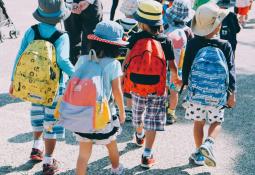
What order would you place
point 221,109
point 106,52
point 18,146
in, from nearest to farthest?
point 106,52, point 221,109, point 18,146

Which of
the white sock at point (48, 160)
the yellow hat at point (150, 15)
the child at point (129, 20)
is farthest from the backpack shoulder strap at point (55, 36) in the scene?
the child at point (129, 20)

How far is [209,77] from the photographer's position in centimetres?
402

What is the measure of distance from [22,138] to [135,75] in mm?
1569

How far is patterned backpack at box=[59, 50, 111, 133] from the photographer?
137 inches

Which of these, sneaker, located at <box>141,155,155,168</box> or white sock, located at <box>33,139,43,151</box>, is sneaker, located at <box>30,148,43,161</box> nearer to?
white sock, located at <box>33,139,43,151</box>

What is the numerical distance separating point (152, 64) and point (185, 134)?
1392mm

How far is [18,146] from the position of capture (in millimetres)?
4672

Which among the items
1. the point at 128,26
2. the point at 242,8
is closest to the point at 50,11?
the point at 128,26

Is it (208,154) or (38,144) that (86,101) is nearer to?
(38,144)

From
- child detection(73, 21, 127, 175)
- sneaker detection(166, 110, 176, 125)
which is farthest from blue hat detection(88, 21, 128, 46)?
sneaker detection(166, 110, 176, 125)

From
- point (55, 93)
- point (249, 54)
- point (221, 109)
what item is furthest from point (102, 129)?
point (249, 54)

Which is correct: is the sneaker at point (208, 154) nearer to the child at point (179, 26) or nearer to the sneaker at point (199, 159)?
the sneaker at point (199, 159)

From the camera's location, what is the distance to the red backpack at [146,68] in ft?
13.2

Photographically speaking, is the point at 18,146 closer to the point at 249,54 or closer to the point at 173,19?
the point at 173,19
